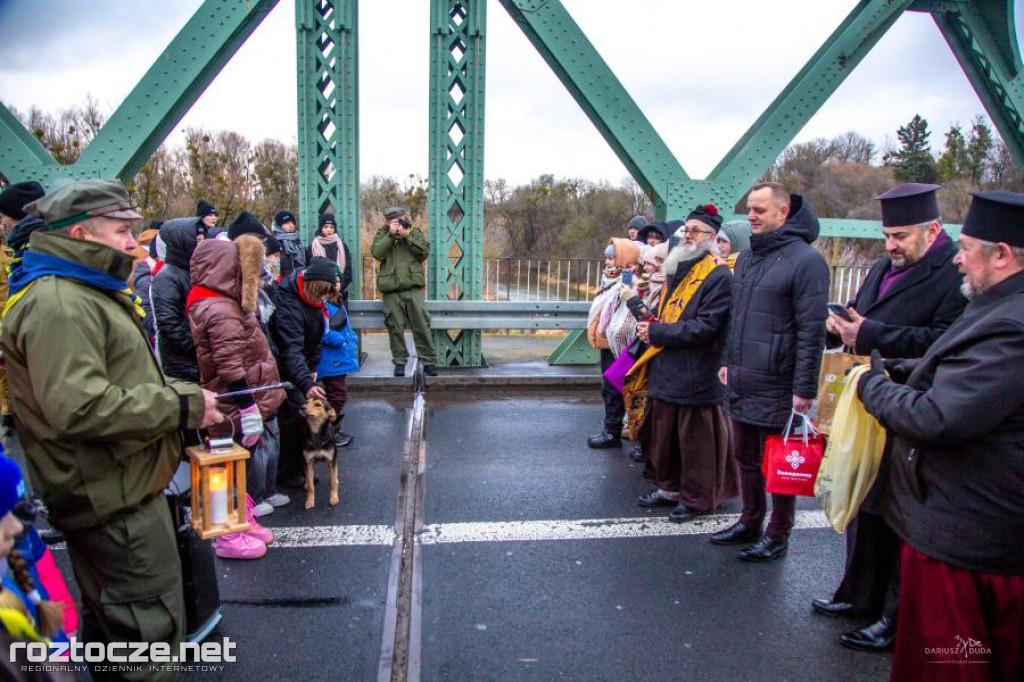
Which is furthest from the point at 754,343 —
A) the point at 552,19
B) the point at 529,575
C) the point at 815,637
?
the point at 552,19

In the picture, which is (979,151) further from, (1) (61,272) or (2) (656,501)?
(1) (61,272)

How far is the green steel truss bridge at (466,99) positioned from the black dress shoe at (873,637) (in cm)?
570

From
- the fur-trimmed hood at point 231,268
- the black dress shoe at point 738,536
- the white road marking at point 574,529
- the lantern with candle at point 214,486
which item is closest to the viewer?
the lantern with candle at point 214,486

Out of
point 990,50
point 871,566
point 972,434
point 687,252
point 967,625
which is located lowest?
point 871,566

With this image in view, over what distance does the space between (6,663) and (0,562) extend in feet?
1.13

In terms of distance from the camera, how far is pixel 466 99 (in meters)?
8.25

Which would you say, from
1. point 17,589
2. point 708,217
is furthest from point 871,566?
point 17,589

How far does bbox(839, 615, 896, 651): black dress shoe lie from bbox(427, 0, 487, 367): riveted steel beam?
601 centimetres

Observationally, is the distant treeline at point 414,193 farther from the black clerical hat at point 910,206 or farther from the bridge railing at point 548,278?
the black clerical hat at point 910,206

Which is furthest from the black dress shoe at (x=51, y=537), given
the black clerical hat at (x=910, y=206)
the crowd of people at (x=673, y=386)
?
the black clerical hat at (x=910, y=206)

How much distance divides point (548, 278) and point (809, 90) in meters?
4.13

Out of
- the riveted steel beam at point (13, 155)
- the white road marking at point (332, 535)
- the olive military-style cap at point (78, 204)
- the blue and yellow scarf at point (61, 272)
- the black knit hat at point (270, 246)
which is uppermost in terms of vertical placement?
the riveted steel beam at point (13, 155)

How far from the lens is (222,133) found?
61.4 feet

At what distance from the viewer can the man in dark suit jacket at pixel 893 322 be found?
329 cm
